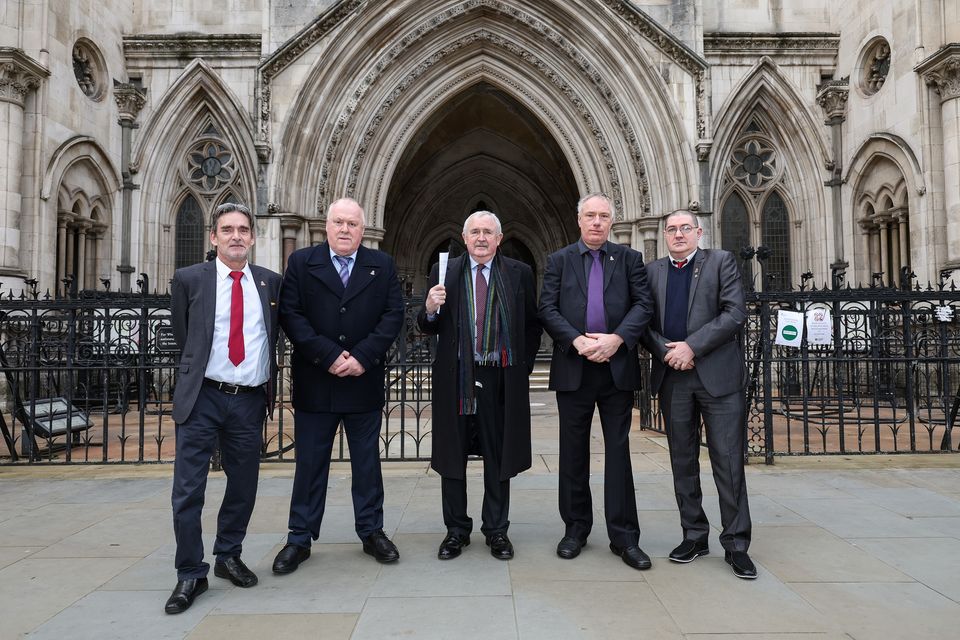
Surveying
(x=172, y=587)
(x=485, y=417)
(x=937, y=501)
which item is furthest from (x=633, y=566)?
(x=937, y=501)

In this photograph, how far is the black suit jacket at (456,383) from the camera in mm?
3922

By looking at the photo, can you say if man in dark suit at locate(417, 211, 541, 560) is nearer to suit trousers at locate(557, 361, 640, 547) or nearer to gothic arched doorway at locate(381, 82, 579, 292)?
suit trousers at locate(557, 361, 640, 547)

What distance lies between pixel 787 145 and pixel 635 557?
13556mm

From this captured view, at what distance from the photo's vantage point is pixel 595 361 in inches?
150

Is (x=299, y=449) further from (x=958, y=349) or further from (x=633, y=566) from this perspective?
(x=958, y=349)

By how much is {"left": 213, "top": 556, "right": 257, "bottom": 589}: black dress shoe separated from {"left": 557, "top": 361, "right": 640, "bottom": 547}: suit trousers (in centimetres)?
177

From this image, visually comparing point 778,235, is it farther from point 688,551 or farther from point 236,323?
point 236,323

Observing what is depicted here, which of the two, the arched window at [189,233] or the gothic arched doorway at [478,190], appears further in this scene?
the gothic arched doorway at [478,190]

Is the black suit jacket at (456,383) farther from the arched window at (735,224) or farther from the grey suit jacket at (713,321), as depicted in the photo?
the arched window at (735,224)

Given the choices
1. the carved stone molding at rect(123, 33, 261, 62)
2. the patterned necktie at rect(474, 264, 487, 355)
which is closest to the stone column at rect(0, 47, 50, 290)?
the carved stone molding at rect(123, 33, 261, 62)

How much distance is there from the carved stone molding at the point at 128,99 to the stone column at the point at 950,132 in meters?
15.2

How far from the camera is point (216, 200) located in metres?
14.7

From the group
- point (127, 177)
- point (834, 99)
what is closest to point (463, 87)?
point (127, 177)

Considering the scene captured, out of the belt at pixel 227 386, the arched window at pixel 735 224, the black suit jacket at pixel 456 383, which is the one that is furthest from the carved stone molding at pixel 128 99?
the arched window at pixel 735 224
